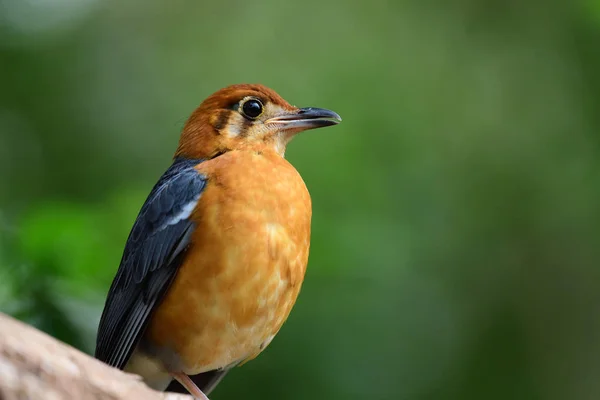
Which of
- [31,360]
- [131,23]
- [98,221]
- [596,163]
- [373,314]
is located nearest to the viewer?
[31,360]

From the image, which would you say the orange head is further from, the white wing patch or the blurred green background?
the blurred green background

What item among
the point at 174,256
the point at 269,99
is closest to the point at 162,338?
the point at 174,256

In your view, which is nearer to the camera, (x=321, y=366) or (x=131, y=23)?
(x=321, y=366)

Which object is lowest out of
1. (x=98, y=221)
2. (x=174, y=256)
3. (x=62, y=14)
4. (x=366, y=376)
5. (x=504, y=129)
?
(x=366, y=376)

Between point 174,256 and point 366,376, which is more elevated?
point 174,256

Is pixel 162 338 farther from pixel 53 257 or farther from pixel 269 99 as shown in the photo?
pixel 269 99

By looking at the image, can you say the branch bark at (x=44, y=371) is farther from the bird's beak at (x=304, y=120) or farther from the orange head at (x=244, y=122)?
the bird's beak at (x=304, y=120)
